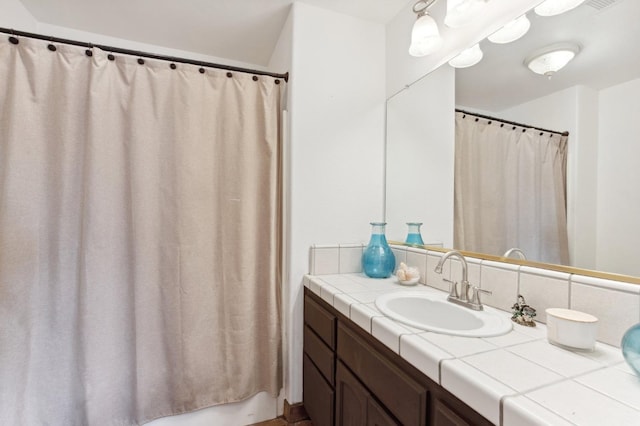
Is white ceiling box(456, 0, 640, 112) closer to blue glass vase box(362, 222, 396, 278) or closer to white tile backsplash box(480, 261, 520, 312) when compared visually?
white tile backsplash box(480, 261, 520, 312)

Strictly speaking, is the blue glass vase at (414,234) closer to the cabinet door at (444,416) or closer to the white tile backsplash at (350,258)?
the white tile backsplash at (350,258)

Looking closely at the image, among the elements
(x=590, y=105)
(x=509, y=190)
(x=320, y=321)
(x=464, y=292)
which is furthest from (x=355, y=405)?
(x=590, y=105)

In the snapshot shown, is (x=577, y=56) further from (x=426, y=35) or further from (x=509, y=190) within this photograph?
(x=426, y=35)

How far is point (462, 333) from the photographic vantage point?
0.78 m

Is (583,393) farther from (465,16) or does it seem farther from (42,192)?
(42,192)

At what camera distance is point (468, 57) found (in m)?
1.25

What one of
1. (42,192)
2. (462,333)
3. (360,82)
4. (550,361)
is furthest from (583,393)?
(42,192)

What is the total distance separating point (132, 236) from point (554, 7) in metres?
1.96

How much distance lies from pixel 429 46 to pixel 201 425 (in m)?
2.23

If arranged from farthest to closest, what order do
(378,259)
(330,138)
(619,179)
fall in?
(330,138)
(378,259)
(619,179)

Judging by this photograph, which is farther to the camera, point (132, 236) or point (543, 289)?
point (132, 236)

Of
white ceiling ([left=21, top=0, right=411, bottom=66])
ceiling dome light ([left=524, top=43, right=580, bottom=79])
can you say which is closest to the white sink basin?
ceiling dome light ([left=524, top=43, right=580, bottom=79])

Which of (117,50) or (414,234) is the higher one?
(117,50)

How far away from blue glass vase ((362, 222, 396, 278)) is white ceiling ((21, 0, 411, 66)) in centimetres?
130
